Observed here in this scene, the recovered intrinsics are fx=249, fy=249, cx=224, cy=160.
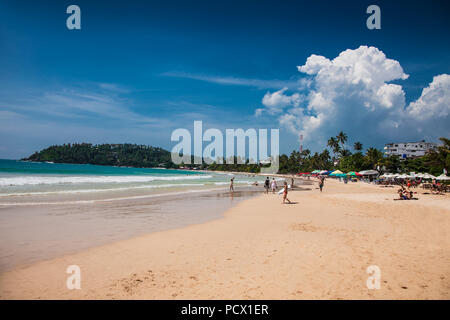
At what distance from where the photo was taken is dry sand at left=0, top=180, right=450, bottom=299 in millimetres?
4535

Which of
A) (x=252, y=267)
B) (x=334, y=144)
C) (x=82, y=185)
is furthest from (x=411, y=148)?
(x=252, y=267)

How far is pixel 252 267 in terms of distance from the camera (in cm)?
564

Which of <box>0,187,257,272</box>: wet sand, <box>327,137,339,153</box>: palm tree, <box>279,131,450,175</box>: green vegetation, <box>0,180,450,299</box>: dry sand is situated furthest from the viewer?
<box>327,137,339,153</box>: palm tree

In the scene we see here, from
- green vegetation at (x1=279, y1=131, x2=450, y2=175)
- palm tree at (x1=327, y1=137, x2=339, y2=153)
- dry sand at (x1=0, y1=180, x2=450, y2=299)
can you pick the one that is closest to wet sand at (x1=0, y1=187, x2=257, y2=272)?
dry sand at (x1=0, y1=180, x2=450, y2=299)

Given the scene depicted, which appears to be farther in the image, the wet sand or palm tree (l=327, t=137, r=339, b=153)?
palm tree (l=327, t=137, r=339, b=153)

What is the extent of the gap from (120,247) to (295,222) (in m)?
7.27

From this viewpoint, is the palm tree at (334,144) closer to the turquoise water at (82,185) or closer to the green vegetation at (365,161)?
the green vegetation at (365,161)

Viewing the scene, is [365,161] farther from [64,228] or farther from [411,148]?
[64,228]

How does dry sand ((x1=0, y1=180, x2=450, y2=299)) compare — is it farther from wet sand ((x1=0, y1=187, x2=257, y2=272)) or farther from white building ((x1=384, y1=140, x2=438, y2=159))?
white building ((x1=384, y1=140, x2=438, y2=159))

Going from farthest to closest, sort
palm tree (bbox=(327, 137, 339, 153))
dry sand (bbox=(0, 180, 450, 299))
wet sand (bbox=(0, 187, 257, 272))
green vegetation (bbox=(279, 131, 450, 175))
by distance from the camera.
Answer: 1. palm tree (bbox=(327, 137, 339, 153))
2. green vegetation (bbox=(279, 131, 450, 175))
3. wet sand (bbox=(0, 187, 257, 272))
4. dry sand (bbox=(0, 180, 450, 299))

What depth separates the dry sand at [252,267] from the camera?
454 cm

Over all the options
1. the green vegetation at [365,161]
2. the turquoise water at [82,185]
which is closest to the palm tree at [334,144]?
the green vegetation at [365,161]
